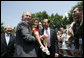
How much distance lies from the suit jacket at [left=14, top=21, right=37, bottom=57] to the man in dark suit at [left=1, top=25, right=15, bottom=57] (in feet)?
6.08

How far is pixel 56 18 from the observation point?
6644 cm

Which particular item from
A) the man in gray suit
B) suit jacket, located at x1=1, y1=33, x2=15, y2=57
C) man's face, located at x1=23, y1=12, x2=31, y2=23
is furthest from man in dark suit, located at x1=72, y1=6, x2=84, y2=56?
suit jacket, located at x1=1, y1=33, x2=15, y2=57

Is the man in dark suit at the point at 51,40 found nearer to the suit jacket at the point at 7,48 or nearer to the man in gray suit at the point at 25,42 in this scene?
the suit jacket at the point at 7,48

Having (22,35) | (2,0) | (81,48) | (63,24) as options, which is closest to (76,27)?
(81,48)

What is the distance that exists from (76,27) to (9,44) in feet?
9.23

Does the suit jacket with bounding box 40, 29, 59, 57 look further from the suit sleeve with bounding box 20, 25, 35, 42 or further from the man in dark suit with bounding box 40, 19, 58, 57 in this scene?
the suit sleeve with bounding box 20, 25, 35, 42

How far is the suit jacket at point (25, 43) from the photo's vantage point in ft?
14.6

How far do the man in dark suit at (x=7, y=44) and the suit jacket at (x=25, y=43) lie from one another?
72.9 inches

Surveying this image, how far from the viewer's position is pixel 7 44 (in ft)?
21.1

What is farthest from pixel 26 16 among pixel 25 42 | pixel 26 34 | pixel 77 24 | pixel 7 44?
pixel 7 44

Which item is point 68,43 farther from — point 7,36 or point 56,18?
Result: point 56,18

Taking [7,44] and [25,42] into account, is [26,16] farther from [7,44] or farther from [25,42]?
[7,44]

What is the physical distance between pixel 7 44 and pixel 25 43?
2.10 meters

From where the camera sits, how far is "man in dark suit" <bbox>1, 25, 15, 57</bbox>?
20.7 ft
